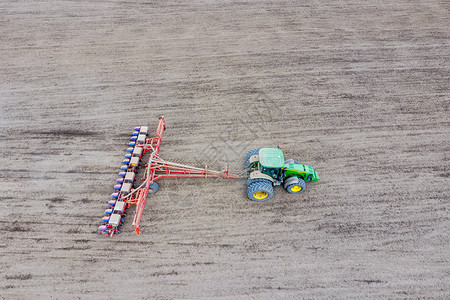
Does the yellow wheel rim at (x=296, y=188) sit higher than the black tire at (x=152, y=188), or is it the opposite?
the yellow wheel rim at (x=296, y=188)

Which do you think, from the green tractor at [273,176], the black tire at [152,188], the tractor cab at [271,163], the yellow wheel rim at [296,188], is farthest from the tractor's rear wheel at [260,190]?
the black tire at [152,188]

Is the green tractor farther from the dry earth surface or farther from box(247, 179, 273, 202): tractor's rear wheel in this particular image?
the dry earth surface

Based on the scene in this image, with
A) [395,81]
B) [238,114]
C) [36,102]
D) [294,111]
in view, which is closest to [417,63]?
[395,81]

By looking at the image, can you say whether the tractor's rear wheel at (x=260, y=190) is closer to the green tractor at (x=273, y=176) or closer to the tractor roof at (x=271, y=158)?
the green tractor at (x=273, y=176)

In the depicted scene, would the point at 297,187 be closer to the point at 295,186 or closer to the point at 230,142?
the point at 295,186

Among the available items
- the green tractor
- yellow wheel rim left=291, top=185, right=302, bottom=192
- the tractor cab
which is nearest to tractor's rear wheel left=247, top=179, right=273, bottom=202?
the green tractor
